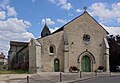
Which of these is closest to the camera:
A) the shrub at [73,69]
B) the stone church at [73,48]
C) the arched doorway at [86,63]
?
the stone church at [73,48]

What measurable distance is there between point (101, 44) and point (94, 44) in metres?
1.28

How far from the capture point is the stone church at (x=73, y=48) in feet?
136

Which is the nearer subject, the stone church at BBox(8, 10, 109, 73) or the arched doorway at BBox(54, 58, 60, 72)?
the stone church at BBox(8, 10, 109, 73)

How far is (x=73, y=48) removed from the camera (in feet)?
144

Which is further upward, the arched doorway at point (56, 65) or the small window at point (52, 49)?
the small window at point (52, 49)

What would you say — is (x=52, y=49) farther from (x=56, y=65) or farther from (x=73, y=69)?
(x=73, y=69)

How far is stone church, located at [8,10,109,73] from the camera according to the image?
136 feet

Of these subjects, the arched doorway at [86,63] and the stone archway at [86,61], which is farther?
the arched doorway at [86,63]

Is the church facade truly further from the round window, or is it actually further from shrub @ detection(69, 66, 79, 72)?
shrub @ detection(69, 66, 79, 72)

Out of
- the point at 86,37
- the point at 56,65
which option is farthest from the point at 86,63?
the point at 56,65

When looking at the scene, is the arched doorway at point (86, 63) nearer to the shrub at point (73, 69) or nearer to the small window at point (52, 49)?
the shrub at point (73, 69)

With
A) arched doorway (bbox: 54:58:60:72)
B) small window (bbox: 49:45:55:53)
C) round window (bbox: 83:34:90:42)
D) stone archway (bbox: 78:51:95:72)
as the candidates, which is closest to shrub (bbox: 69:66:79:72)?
stone archway (bbox: 78:51:95:72)

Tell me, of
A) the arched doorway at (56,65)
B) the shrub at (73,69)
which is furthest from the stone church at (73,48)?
the shrub at (73,69)

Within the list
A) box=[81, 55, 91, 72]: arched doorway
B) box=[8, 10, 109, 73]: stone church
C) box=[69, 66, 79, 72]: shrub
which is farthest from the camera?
box=[81, 55, 91, 72]: arched doorway
